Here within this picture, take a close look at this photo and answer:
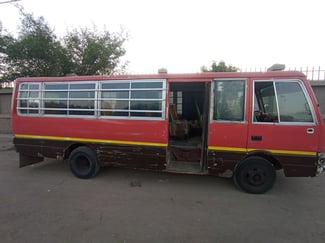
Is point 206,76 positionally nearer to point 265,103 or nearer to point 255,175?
point 265,103

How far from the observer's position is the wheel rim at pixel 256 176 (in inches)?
146

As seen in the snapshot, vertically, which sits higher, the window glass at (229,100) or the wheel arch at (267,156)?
the window glass at (229,100)

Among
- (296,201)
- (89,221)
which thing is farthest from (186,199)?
(296,201)

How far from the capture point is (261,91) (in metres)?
3.79

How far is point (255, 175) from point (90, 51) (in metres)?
8.20

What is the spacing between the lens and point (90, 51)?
27.7 ft

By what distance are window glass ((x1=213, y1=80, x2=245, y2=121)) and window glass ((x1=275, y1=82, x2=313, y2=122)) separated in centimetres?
67

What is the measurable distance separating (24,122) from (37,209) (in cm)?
250

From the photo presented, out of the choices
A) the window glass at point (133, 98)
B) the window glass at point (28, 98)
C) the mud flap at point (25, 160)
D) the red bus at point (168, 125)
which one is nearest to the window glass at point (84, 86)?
the red bus at point (168, 125)

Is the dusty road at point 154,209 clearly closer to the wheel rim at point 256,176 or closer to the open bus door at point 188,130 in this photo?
the wheel rim at point 256,176

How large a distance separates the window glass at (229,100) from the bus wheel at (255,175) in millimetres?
939

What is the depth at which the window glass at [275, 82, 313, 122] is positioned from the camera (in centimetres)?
336

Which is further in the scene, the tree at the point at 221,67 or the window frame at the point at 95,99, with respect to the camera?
the tree at the point at 221,67

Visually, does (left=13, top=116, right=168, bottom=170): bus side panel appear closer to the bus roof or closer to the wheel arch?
the bus roof
